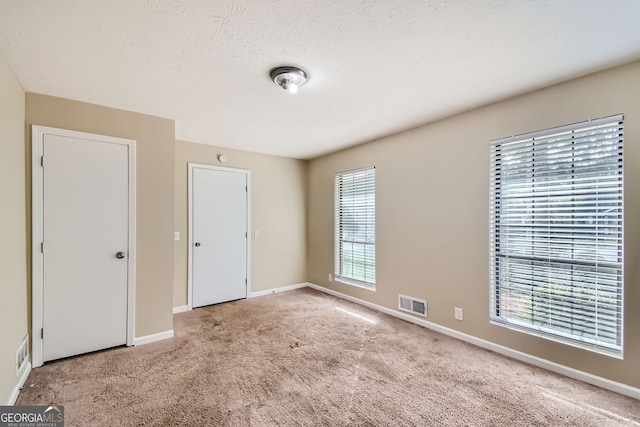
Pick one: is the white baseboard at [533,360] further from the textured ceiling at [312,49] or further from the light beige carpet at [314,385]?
the textured ceiling at [312,49]

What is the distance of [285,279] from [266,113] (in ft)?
10.2

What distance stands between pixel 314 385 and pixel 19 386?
2.27m

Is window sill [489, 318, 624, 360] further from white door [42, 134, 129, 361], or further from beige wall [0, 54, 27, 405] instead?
beige wall [0, 54, 27, 405]

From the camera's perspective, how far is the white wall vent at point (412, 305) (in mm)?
3361

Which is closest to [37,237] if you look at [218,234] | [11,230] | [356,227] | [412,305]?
[11,230]

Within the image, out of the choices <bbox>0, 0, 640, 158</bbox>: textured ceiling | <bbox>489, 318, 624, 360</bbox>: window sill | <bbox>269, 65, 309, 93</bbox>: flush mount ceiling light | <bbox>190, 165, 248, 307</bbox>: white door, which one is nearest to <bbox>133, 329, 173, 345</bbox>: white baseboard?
<bbox>190, 165, 248, 307</bbox>: white door

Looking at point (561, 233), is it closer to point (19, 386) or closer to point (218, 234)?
point (218, 234)

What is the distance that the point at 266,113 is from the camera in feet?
9.79

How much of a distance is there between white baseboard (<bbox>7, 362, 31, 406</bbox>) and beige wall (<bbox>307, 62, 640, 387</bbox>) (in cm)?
364

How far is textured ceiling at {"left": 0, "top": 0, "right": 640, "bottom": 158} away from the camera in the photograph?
4.99ft

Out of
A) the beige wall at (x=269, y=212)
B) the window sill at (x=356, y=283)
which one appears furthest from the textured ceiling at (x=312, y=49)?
the window sill at (x=356, y=283)
